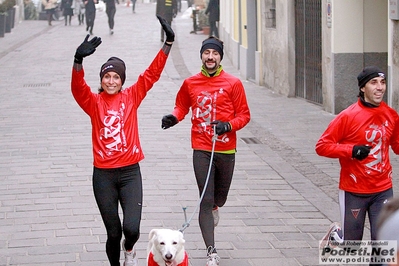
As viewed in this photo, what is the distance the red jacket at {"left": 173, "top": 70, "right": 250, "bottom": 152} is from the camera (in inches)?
243

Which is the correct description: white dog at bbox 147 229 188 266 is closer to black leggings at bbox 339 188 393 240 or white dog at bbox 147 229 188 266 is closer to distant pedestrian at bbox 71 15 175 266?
distant pedestrian at bbox 71 15 175 266

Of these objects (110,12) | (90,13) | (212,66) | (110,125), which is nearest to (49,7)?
(90,13)

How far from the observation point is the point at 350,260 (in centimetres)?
576

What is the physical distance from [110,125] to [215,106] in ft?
3.02

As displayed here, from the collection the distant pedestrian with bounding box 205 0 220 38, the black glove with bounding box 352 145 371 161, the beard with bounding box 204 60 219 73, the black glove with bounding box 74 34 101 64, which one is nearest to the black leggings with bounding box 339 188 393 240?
the black glove with bounding box 352 145 371 161

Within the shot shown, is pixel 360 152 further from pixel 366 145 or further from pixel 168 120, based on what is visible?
pixel 168 120

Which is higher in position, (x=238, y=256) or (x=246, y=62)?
(x=246, y=62)

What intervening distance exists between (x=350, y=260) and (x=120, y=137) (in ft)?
6.14

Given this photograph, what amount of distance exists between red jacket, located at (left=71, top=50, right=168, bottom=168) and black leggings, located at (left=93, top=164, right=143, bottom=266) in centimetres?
7

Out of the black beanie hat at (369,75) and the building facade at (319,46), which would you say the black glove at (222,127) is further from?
the building facade at (319,46)

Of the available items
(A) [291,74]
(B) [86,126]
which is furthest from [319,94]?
(B) [86,126]

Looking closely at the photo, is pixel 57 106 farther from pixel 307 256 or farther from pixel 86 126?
pixel 307 256

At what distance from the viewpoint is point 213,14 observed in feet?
92.9

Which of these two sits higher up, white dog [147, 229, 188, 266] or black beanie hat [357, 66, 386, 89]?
black beanie hat [357, 66, 386, 89]
